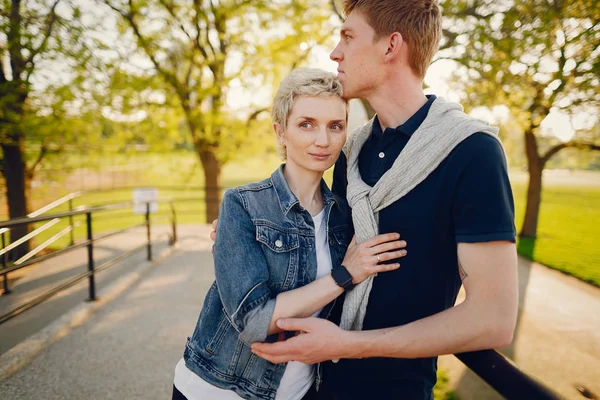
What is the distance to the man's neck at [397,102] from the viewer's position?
1577 mm

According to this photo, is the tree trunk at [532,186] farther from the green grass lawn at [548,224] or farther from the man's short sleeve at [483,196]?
the man's short sleeve at [483,196]

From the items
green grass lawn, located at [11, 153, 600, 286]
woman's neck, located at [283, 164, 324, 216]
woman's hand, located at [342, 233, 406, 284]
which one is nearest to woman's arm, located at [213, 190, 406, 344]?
woman's hand, located at [342, 233, 406, 284]

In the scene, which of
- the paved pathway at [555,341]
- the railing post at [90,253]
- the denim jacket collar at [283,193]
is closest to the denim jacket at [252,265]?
the denim jacket collar at [283,193]

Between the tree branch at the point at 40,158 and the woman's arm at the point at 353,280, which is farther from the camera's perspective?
the tree branch at the point at 40,158

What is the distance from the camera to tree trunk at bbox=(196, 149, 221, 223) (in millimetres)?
12680

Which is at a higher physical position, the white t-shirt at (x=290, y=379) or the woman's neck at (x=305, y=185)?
the woman's neck at (x=305, y=185)

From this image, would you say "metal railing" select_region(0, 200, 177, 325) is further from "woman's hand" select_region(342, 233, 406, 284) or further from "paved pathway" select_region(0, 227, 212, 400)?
"woman's hand" select_region(342, 233, 406, 284)

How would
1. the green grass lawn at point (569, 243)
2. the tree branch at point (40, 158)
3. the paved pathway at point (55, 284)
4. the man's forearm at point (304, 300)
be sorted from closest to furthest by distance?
the man's forearm at point (304, 300) → the paved pathway at point (55, 284) → the green grass lawn at point (569, 243) → the tree branch at point (40, 158)

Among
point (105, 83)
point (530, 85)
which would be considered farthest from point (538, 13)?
point (105, 83)

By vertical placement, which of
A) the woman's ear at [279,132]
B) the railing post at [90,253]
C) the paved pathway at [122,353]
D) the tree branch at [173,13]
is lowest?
the paved pathway at [122,353]

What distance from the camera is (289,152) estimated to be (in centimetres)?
175

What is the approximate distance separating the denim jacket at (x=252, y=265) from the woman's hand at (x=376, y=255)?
0.28 meters

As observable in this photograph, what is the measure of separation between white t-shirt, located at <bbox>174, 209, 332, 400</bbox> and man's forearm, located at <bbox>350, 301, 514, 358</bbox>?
0.44m

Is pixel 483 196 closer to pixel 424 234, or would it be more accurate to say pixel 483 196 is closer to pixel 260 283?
pixel 424 234
